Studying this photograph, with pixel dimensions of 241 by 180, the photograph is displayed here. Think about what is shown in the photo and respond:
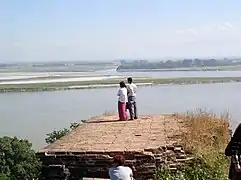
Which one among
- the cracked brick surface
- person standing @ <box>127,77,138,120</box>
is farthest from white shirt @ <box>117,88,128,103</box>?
the cracked brick surface

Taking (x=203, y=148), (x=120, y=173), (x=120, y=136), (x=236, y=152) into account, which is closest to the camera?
(x=236, y=152)

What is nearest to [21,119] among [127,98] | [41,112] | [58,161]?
[41,112]

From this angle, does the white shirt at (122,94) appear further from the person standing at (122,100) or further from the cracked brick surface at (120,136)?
the cracked brick surface at (120,136)

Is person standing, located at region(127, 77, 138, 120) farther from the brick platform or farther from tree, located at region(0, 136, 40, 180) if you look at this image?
tree, located at region(0, 136, 40, 180)

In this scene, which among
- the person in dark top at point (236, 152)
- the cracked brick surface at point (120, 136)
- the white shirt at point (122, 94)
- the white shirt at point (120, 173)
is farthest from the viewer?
the white shirt at point (122, 94)

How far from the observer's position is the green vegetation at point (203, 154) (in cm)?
755

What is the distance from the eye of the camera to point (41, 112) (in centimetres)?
4094

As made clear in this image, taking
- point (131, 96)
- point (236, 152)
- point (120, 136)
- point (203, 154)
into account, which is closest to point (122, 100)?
point (131, 96)

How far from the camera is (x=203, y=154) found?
788 cm

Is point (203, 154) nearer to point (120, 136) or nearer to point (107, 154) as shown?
point (107, 154)

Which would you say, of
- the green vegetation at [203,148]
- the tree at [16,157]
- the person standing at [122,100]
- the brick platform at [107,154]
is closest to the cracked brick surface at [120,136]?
the brick platform at [107,154]

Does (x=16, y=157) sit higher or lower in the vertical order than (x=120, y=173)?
lower

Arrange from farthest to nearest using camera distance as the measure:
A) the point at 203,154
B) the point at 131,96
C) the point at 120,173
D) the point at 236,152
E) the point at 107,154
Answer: the point at 131,96 < the point at 203,154 < the point at 107,154 < the point at 120,173 < the point at 236,152

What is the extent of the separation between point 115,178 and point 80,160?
5.86 ft
